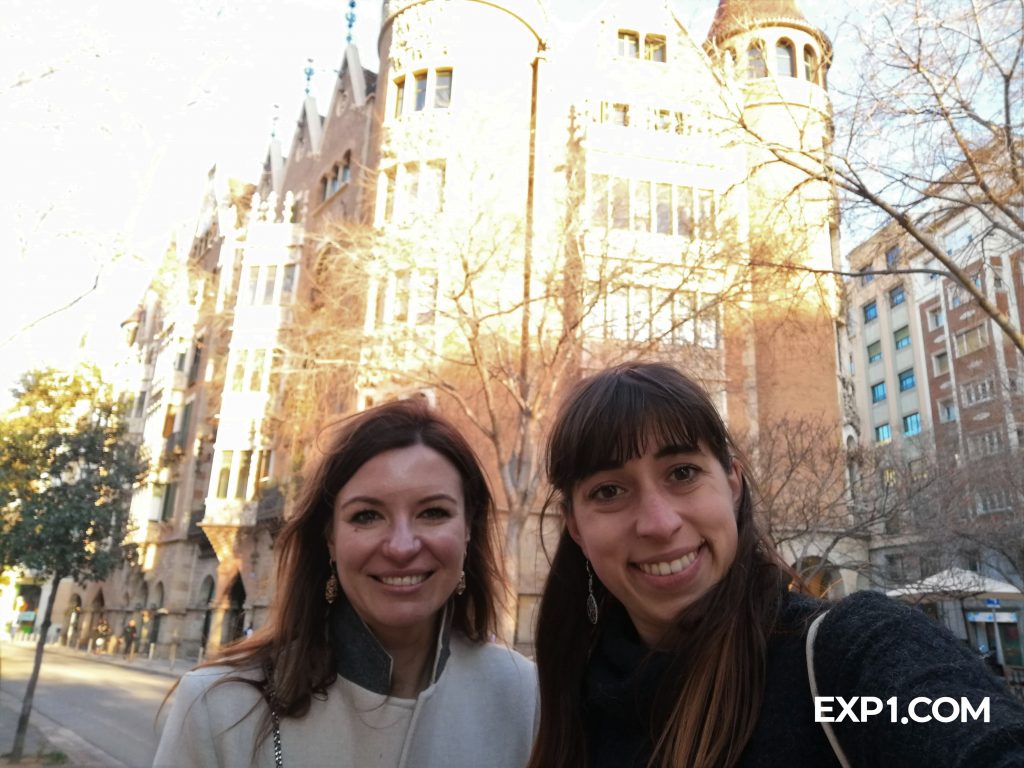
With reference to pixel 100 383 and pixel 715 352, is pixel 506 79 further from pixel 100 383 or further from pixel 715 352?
pixel 100 383

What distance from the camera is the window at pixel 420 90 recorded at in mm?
22511

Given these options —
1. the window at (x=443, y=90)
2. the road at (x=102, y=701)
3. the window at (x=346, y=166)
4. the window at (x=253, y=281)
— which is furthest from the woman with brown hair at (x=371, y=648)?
the window at (x=253, y=281)

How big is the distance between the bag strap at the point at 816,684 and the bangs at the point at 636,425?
1.55 ft

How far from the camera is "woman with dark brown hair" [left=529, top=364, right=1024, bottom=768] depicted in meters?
1.14

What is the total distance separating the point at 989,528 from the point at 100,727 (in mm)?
21994

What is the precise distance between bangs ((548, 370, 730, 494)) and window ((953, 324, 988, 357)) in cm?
3680

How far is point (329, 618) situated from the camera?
2.25m

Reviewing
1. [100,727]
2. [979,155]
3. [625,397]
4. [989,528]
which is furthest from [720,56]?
[989,528]

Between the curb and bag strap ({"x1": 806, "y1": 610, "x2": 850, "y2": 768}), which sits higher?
bag strap ({"x1": 806, "y1": 610, "x2": 850, "y2": 768})

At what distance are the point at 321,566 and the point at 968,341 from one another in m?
38.4

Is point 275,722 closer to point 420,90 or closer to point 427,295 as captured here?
point 427,295

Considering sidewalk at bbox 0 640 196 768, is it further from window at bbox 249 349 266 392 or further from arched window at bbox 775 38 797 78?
arched window at bbox 775 38 797 78

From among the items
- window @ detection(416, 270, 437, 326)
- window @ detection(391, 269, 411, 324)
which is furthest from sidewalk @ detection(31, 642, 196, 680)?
window @ detection(416, 270, 437, 326)

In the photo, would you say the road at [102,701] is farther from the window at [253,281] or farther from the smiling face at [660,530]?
the window at [253,281]
